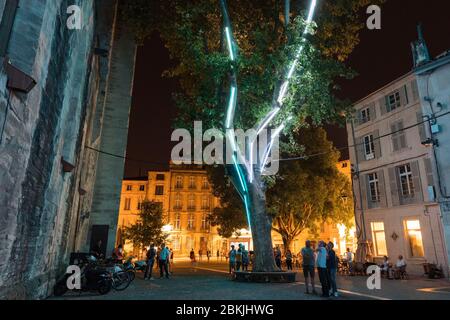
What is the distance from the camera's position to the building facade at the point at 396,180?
18.4 meters

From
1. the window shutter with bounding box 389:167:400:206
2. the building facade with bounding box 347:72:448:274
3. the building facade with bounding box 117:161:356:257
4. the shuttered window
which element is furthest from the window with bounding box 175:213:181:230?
the shuttered window

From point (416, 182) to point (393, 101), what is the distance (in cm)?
593

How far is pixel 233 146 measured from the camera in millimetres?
12922

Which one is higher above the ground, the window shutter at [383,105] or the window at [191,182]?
the window at [191,182]

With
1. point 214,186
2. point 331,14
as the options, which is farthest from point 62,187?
point 214,186

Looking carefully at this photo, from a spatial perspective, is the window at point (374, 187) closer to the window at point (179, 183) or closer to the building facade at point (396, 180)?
the building facade at point (396, 180)

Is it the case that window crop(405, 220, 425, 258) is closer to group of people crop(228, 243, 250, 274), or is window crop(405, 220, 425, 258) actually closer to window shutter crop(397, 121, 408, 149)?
window shutter crop(397, 121, 408, 149)

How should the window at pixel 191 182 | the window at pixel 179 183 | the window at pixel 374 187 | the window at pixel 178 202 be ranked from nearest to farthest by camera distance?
the window at pixel 374 187
the window at pixel 178 202
the window at pixel 179 183
the window at pixel 191 182

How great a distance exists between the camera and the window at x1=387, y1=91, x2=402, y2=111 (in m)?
21.2

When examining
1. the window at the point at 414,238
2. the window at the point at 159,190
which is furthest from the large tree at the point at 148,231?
the window at the point at 159,190

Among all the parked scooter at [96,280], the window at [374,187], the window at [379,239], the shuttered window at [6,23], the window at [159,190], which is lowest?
the parked scooter at [96,280]

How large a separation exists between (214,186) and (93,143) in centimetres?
1142

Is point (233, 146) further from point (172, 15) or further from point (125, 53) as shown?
point (125, 53)

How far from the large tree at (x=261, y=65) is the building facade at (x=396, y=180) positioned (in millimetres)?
5776
